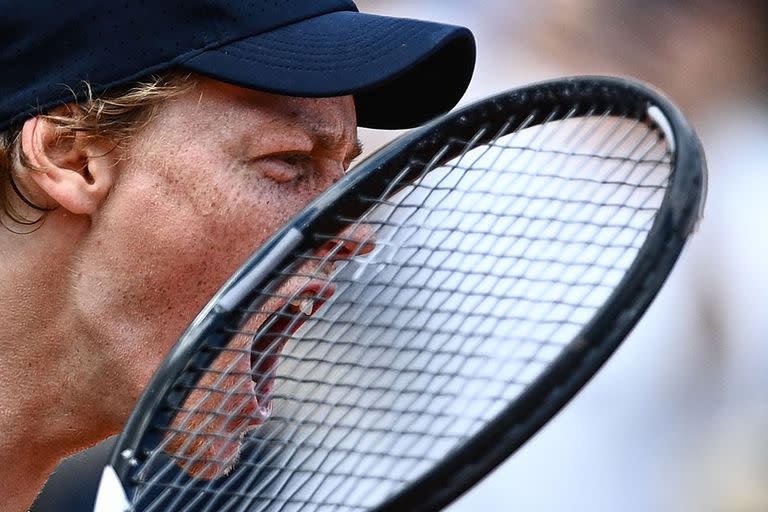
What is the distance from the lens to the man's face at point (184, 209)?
1.52 metres

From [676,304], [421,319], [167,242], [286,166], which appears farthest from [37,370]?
[676,304]

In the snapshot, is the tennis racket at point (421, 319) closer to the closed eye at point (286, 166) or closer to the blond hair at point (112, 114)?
the closed eye at point (286, 166)

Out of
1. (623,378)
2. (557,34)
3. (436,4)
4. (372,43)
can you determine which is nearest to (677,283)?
(623,378)

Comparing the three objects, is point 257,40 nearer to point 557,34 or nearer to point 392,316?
point 392,316

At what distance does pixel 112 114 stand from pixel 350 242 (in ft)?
1.15

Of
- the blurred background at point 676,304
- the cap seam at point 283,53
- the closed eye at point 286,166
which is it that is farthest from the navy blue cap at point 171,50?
the blurred background at point 676,304

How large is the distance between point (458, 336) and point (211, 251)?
0.39 metres

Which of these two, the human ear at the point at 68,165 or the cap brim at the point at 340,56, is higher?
the cap brim at the point at 340,56

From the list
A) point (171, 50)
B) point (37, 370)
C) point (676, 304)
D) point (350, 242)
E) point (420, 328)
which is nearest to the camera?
point (420, 328)

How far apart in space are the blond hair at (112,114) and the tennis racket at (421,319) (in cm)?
29

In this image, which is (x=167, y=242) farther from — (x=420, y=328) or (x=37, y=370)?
(x=420, y=328)

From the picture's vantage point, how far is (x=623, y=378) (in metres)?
3.82

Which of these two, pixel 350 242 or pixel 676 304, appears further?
pixel 676 304

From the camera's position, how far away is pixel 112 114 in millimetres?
1506
